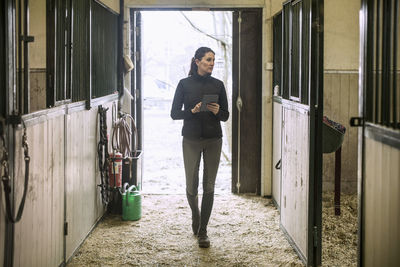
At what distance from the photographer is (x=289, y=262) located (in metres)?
3.80

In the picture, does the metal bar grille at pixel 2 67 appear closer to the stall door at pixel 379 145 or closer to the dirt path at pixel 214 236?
the dirt path at pixel 214 236

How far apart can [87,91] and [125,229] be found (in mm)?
1271

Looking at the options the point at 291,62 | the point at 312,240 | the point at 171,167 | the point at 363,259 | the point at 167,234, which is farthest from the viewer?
the point at 171,167

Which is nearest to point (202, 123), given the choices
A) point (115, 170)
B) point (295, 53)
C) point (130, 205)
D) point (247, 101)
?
point (295, 53)

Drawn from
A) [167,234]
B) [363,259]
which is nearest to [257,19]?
[167,234]

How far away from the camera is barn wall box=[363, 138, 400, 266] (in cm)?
236

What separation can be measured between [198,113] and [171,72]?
18.6 ft

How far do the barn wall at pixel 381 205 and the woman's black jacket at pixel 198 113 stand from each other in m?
1.58

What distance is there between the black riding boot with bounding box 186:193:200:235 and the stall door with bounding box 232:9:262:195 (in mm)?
1769

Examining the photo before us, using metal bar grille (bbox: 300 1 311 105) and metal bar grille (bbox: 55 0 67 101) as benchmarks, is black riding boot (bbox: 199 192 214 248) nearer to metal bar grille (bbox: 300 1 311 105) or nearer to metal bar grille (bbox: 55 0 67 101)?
metal bar grille (bbox: 300 1 311 105)

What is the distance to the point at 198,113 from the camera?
4145 mm

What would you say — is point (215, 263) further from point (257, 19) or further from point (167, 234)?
point (257, 19)

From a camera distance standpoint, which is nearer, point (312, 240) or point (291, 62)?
point (312, 240)

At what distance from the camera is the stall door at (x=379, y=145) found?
7.84 ft
